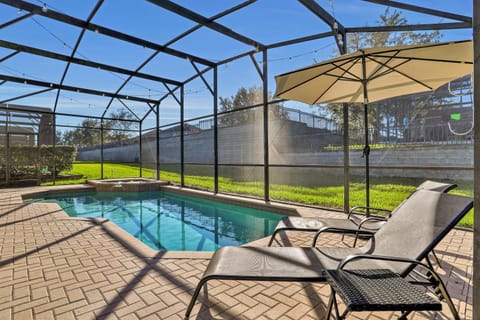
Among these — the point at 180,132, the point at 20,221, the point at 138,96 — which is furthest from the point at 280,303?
the point at 138,96

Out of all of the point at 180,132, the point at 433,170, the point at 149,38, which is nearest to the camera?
the point at 433,170

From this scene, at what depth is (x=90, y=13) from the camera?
4.80 metres

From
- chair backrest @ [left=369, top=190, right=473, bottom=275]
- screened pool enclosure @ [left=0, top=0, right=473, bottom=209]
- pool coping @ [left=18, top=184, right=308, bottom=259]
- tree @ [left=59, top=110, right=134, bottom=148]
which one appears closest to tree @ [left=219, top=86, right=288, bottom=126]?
screened pool enclosure @ [left=0, top=0, right=473, bottom=209]

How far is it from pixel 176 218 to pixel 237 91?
4.00 meters

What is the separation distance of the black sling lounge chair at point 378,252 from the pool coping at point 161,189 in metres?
1.03

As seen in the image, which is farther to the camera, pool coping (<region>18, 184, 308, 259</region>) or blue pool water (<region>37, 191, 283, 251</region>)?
blue pool water (<region>37, 191, 283, 251</region>)

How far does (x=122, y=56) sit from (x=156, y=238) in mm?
4843

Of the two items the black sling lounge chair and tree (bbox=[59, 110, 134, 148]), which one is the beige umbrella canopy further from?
tree (bbox=[59, 110, 134, 148])

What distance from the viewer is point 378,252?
203cm

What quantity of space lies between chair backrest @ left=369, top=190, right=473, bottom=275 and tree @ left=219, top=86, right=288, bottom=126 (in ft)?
15.0

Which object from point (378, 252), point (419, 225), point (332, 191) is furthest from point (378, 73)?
point (332, 191)

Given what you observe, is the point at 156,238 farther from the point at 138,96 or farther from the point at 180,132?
the point at 138,96

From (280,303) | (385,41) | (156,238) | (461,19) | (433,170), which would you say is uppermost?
(385,41)

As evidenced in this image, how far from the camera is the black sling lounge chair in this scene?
5.42 feet
